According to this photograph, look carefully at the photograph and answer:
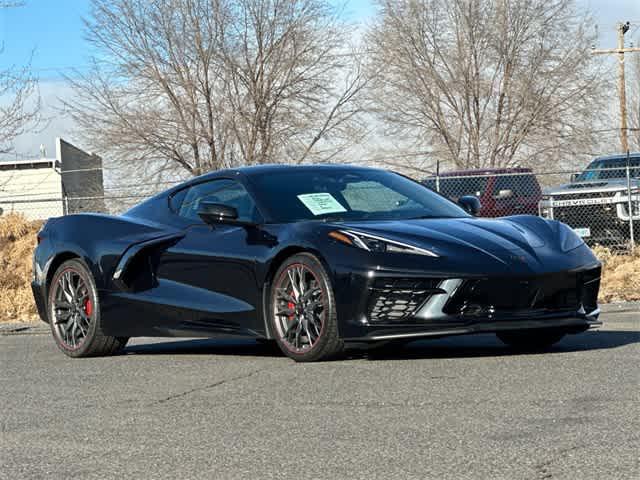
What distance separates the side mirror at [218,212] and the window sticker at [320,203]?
0.50 metres

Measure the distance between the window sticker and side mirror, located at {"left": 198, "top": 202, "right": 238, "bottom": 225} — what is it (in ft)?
1.65

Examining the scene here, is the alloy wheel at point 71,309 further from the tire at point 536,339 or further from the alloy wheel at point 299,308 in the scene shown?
the tire at point 536,339

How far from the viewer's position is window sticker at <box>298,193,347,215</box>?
7934 mm

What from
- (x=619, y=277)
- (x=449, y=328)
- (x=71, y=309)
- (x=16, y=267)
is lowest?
(x=619, y=277)

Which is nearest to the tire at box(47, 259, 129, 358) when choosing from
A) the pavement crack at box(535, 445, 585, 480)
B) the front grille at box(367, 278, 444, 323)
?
the front grille at box(367, 278, 444, 323)

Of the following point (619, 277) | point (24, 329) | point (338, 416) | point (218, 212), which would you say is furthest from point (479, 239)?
point (619, 277)

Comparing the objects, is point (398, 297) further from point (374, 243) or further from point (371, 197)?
point (371, 197)

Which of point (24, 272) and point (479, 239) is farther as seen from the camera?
point (24, 272)

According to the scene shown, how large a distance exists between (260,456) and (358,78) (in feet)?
103

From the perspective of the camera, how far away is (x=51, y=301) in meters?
9.30

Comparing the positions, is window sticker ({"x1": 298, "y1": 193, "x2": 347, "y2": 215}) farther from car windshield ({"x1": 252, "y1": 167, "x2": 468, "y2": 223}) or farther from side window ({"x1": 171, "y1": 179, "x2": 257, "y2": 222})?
side window ({"x1": 171, "y1": 179, "x2": 257, "y2": 222})

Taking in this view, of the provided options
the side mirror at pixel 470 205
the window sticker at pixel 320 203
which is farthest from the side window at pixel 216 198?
the side mirror at pixel 470 205

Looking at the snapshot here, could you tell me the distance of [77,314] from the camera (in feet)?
29.8

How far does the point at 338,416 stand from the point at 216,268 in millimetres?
2892
